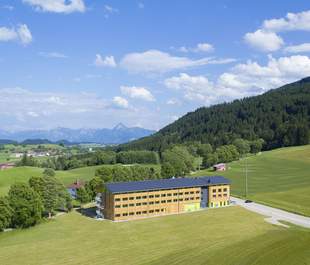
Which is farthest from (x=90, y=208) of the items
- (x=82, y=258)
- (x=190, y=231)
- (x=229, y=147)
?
(x=229, y=147)

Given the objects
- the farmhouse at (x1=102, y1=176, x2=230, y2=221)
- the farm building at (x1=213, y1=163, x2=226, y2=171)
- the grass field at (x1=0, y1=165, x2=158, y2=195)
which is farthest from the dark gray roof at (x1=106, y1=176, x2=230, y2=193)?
the farm building at (x1=213, y1=163, x2=226, y2=171)

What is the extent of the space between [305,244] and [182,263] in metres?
19.7

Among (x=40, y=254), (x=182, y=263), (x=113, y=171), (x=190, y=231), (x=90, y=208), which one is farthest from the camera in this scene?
(x=113, y=171)

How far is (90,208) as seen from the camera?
350ft

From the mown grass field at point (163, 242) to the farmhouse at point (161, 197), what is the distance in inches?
195

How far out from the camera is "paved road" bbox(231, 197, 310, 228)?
8050 centimetres

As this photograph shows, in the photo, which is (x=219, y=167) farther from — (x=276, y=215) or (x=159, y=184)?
(x=276, y=215)

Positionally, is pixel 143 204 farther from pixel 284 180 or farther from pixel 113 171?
pixel 284 180

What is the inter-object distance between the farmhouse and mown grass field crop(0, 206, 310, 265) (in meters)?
4.96

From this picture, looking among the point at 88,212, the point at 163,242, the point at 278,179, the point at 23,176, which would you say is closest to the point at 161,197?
the point at 88,212

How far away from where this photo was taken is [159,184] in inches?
3851

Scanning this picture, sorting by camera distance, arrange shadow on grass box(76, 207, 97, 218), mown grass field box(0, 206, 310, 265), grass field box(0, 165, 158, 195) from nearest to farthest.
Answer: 1. mown grass field box(0, 206, 310, 265)
2. shadow on grass box(76, 207, 97, 218)
3. grass field box(0, 165, 158, 195)

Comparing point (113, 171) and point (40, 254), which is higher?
point (113, 171)

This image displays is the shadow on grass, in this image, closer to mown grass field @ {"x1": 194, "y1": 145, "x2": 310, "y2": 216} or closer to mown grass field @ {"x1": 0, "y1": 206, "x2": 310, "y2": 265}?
mown grass field @ {"x1": 0, "y1": 206, "x2": 310, "y2": 265}
